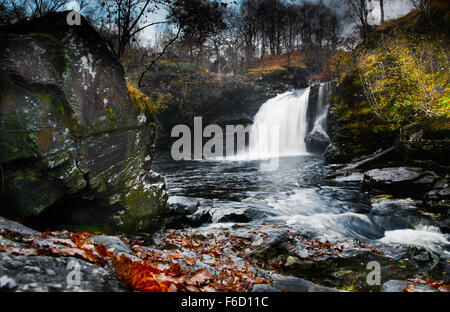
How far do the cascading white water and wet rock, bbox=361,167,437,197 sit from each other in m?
13.3

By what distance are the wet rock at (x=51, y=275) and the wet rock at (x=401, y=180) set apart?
988 centimetres

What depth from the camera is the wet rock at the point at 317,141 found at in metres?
20.3

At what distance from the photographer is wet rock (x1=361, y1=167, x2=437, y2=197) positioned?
8078mm

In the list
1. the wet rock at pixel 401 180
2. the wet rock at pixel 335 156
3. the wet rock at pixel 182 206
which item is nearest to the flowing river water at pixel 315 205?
the wet rock at pixel 182 206

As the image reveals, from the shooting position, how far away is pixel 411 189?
8.14 metres

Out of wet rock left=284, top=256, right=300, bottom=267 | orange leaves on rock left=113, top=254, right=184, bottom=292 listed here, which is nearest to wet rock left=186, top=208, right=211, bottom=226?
wet rock left=284, top=256, right=300, bottom=267

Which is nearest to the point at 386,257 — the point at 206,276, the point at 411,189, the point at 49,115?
the point at 206,276

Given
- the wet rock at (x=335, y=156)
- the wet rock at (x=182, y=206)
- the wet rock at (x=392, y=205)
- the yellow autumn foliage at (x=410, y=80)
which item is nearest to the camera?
the wet rock at (x=182, y=206)

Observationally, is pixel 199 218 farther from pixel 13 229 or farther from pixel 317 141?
pixel 317 141

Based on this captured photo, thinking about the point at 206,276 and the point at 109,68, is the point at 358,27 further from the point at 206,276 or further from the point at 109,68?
Answer: the point at 206,276

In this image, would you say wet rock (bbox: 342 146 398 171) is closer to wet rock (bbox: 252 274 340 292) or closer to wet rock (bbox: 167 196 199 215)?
wet rock (bbox: 167 196 199 215)

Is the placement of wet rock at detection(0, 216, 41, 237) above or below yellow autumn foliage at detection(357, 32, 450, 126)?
below

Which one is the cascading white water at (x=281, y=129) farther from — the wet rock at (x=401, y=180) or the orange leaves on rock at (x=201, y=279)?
the orange leaves on rock at (x=201, y=279)
